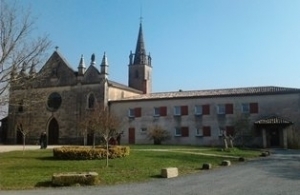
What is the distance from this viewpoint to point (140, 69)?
70.2 m

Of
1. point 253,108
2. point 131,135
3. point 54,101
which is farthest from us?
point 54,101

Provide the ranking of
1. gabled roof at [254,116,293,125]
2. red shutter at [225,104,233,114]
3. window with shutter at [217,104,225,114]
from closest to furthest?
gabled roof at [254,116,293,125] < red shutter at [225,104,233,114] < window with shutter at [217,104,225,114]

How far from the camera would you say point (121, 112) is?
4912cm

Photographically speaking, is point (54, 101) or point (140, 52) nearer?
point (54, 101)

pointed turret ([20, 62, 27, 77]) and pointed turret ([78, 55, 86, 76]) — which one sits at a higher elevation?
pointed turret ([78, 55, 86, 76])

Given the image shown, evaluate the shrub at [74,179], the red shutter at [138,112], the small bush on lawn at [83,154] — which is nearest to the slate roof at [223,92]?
the red shutter at [138,112]

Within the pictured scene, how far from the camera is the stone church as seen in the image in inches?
1649

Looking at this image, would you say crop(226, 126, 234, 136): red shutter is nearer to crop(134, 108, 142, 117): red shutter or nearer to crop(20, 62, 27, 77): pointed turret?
crop(134, 108, 142, 117): red shutter

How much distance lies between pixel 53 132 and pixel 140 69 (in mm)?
23515

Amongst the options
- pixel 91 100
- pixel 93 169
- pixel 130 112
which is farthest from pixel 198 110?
pixel 93 169

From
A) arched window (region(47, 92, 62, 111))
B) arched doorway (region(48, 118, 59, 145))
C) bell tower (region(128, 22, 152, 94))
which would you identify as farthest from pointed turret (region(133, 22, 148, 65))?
arched doorway (region(48, 118, 59, 145))

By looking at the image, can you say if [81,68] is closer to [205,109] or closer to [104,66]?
[104,66]

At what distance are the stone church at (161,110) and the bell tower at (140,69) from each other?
A: 1472 centimetres

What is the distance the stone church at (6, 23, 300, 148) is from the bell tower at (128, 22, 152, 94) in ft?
48.3
